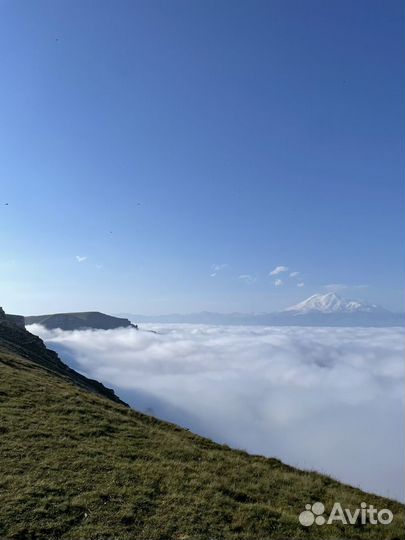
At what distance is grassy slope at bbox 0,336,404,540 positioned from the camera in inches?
462

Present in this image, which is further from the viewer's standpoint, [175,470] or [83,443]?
[83,443]

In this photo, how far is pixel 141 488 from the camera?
14.3 metres

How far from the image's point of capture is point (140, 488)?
14.3 metres

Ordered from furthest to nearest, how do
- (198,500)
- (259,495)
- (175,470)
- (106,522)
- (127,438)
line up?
(127,438) < (175,470) < (259,495) < (198,500) < (106,522)

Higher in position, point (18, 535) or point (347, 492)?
point (18, 535)

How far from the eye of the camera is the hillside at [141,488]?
11734 millimetres

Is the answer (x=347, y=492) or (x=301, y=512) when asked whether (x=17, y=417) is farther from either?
(x=347, y=492)

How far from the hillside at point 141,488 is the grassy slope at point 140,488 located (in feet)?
0.13

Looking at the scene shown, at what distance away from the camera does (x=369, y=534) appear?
1230 cm

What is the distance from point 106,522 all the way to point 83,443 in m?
7.67

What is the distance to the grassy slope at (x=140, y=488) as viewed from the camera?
38.5 ft

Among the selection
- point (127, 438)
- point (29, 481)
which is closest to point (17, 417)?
point (127, 438)

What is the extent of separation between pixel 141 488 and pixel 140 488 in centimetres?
4

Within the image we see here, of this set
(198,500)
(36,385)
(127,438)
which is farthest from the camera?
(36,385)
